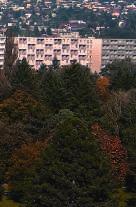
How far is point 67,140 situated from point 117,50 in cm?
9138

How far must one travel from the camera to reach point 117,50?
120m

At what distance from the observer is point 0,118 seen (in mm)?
41219

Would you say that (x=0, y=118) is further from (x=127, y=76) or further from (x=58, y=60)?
(x=58, y=60)

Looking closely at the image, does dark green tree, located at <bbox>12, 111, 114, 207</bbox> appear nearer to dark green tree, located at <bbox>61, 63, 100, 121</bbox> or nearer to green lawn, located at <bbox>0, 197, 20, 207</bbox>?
green lawn, located at <bbox>0, 197, 20, 207</bbox>

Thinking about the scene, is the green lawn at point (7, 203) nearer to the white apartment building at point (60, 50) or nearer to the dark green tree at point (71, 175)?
the dark green tree at point (71, 175)

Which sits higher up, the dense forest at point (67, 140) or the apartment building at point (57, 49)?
the apartment building at point (57, 49)

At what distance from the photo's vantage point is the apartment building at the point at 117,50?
115 m

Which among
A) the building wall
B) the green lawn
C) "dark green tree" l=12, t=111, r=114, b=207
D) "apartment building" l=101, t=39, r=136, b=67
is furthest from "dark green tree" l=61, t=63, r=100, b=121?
"apartment building" l=101, t=39, r=136, b=67

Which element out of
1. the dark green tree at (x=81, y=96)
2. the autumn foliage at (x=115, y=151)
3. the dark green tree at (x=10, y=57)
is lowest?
the autumn foliage at (x=115, y=151)

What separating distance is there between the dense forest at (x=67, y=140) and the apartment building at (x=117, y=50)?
5767 centimetres

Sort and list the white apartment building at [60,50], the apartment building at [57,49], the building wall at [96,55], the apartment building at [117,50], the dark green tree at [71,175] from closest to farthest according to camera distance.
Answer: the dark green tree at [71,175] < the white apartment building at [60,50] < the apartment building at [57,49] < the building wall at [96,55] < the apartment building at [117,50]

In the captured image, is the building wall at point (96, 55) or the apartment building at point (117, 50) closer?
the building wall at point (96, 55)

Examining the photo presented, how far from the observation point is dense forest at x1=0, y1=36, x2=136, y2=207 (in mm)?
28656

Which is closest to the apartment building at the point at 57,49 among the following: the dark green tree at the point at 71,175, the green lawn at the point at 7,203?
the green lawn at the point at 7,203
